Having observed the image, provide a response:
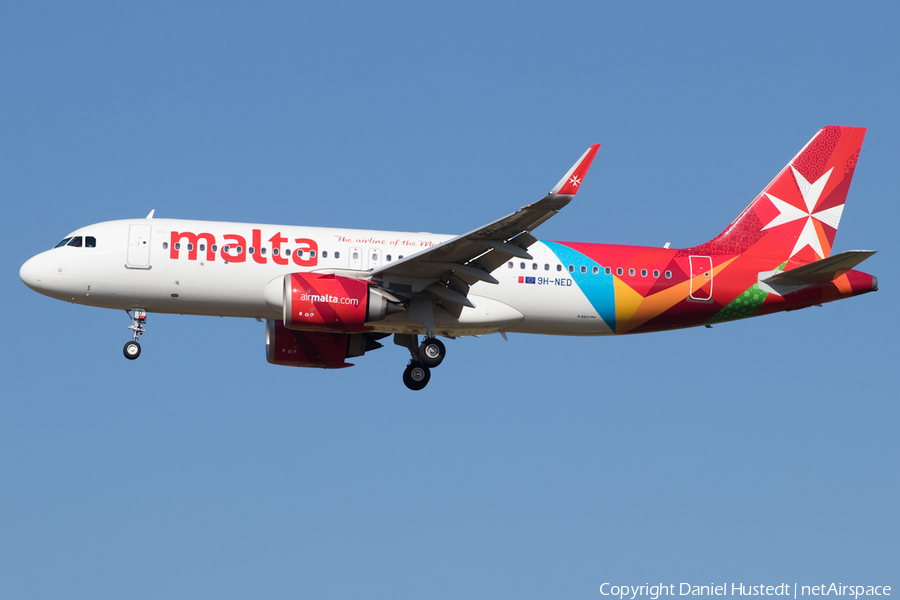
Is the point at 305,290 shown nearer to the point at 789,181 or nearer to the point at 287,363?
the point at 287,363

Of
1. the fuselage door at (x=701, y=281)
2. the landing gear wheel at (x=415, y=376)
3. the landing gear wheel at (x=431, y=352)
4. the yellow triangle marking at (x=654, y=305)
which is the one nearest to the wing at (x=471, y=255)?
the landing gear wheel at (x=431, y=352)

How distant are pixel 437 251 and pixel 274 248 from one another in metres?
5.13

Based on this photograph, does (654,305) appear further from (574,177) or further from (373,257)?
(574,177)

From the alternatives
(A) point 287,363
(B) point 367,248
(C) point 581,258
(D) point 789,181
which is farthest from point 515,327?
(D) point 789,181

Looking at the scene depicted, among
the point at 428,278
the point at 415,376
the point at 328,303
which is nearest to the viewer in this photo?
the point at 328,303

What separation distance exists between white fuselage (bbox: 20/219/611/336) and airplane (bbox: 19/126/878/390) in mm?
40

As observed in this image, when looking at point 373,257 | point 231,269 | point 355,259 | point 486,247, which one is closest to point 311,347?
point 355,259

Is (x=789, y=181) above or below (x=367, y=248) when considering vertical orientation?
above

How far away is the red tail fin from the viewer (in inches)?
1447

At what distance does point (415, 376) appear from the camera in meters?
35.1

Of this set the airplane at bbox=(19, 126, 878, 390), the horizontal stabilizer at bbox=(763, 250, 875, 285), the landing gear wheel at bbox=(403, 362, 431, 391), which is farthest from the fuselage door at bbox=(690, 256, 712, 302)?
the landing gear wheel at bbox=(403, 362, 431, 391)

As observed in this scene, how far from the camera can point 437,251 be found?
31.0m

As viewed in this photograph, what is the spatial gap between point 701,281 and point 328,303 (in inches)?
455

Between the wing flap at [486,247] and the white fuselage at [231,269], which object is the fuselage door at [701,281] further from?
the wing flap at [486,247]
